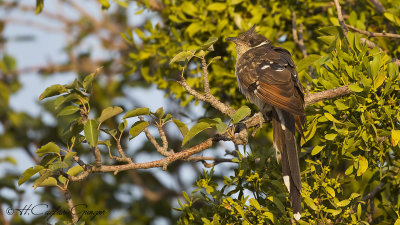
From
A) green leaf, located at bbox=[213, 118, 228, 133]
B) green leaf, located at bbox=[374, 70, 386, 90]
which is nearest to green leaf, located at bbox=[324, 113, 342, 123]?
green leaf, located at bbox=[374, 70, 386, 90]

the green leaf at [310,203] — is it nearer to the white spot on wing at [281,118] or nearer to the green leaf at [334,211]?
the green leaf at [334,211]

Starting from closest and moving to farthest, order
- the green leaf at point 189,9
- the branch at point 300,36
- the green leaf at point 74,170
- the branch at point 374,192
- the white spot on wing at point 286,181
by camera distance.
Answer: the green leaf at point 74,170 < the white spot on wing at point 286,181 < the branch at point 374,192 < the branch at point 300,36 < the green leaf at point 189,9

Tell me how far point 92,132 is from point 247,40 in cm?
237

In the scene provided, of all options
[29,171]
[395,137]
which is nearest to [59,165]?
[29,171]

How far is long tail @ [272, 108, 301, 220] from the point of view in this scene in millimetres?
3242

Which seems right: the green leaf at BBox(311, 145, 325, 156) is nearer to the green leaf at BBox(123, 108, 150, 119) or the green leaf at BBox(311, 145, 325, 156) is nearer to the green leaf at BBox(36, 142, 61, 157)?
the green leaf at BBox(123, 108, 150, 119)

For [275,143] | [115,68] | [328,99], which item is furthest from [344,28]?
[115,68]

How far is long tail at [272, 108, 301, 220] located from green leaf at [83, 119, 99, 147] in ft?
4.28

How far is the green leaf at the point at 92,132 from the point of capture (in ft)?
9.86

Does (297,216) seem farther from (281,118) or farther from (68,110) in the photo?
(68,110)

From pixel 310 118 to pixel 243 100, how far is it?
4.96 feet

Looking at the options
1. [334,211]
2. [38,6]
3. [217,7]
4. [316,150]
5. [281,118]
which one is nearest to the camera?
[334,211]

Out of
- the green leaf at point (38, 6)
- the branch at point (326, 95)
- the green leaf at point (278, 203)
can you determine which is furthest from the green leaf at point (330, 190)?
the green leaf at point (38, 6)

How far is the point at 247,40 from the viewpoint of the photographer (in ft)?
16.2
